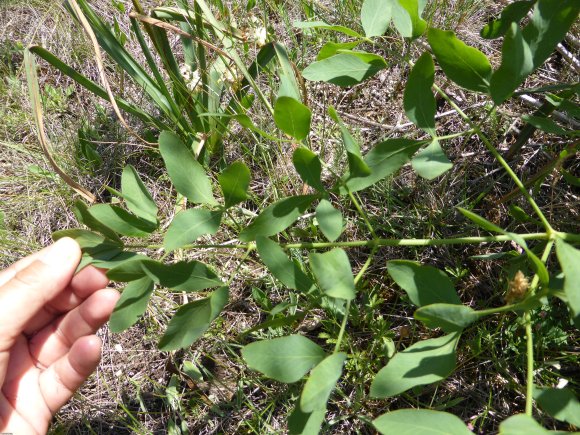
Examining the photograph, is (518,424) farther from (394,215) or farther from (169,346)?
(394,215)

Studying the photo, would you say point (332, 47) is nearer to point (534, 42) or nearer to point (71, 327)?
point (534, 42)

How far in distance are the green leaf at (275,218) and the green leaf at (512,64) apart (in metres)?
0.42

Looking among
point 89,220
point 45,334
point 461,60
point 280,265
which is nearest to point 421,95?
point 461,60

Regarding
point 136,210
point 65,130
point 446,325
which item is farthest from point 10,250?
point 446,325

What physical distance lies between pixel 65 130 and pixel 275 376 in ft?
4.81

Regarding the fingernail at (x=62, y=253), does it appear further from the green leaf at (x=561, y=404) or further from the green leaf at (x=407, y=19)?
the green leaf at (x=561, y=404)

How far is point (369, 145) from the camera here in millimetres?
1805

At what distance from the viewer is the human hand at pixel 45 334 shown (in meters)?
1.32

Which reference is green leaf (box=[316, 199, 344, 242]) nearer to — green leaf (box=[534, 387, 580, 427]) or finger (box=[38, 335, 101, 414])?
green leaf (box=[534, 387, 580, 427])

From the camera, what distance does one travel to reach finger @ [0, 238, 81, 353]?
1.29 meters

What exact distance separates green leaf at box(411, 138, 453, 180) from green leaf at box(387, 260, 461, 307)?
7.0 inches

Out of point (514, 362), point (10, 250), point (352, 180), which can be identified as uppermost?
point (352, 180)

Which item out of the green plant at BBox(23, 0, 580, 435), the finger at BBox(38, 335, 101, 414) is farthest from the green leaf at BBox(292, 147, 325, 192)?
the finger at BBox(38, 335, 101, 414)

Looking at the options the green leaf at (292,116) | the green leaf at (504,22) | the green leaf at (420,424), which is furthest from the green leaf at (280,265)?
the green leaf at (504,22)
